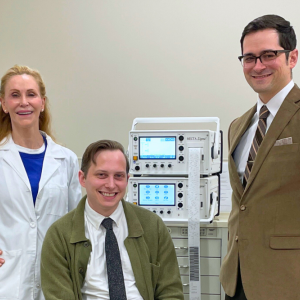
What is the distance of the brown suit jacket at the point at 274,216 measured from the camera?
1317mm

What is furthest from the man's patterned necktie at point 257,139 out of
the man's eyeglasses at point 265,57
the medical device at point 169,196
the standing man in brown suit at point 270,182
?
the medical device at point 169,196

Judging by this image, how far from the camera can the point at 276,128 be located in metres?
1.34

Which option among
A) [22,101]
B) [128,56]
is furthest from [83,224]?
[128,56]

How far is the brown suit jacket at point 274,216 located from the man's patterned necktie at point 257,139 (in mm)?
57

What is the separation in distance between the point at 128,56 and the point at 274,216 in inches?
102

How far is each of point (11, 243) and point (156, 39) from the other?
93.8 inches

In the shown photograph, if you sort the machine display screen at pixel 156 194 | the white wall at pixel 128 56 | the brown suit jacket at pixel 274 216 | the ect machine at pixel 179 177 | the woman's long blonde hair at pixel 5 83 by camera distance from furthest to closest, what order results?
the white wall at pixel 128 56 → the machine display screen at pixel 156 194 → the ect machine at pixel 179 177 → the woman's long blonde hair at pixel 5 83 → the brown suit jacket at pixel 274 216

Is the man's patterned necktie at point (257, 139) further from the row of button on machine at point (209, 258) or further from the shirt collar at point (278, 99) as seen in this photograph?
the row of button on machine at point (209, 258)

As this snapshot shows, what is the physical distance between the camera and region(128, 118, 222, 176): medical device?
2.43 meters

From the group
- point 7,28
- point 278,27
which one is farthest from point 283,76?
point 7,28

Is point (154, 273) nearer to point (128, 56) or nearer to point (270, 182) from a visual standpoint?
point (270, 182)

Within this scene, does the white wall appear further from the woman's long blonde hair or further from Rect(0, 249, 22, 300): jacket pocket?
Rect(0, 249, 22, 300): jacket pocket

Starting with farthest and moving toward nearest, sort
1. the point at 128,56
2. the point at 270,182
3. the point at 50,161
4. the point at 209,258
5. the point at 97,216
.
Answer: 1. the point at 128,56
2. the point at 209,258
3. the point at 50,161
4. the point at 97,216
5. the point at 270,182

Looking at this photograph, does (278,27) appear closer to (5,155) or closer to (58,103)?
(5,155)
